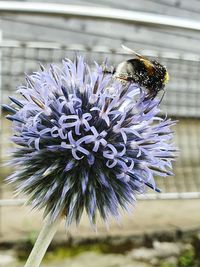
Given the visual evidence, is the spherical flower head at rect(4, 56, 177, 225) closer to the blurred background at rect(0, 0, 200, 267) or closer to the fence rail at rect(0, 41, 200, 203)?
the blurred background at rect(0, 0, 200, 267)

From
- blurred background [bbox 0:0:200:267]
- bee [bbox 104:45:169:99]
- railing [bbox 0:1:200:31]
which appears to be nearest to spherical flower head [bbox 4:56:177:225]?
bee [bbox 104:45:169:99]

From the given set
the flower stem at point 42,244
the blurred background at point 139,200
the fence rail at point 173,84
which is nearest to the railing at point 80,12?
the blurred background at point 139,200

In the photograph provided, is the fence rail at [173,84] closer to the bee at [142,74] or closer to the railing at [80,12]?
the railing at [80,12]

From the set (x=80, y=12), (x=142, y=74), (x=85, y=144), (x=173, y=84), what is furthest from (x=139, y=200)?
(x=85, y=144)

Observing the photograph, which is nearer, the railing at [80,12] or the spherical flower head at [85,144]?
the spherical flower head at [85,144]

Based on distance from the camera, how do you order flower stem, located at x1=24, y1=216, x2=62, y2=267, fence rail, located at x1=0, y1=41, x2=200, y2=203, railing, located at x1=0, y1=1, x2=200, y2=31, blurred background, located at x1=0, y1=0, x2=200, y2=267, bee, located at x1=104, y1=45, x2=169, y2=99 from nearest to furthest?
1. flower stem, located at x1=24, y1=216, x2=62, y2=267
2. bee, located at x1=104, y1=45, x2=169, y2=99
3. blurred background, located at x1=0, y1=0, x2=200, y2=267
4. railing, located at x1=0, y1=1, x2=200, y2=31
5. fence rail, located at x1=0, y1=41, x2=200, y2=203

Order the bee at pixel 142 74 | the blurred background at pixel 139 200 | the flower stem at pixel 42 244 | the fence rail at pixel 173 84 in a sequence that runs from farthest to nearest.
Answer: the fence rail at pixel 173 84 → the blurred background at pixel 139 200 → the bee at pixel 142 74 → the flower stem at pixel 42 244
